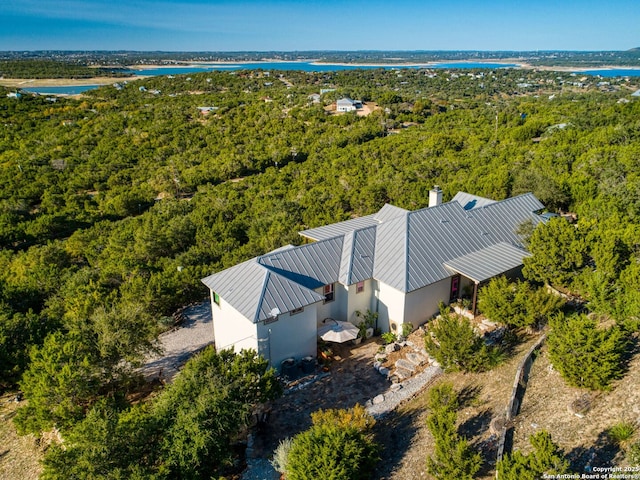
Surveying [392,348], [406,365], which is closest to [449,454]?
[406,365]

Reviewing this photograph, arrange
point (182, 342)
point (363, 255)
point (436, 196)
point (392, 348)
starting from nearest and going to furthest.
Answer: point (392, 348)
point (363, 255)
point (182, 342)
point (436, 196)

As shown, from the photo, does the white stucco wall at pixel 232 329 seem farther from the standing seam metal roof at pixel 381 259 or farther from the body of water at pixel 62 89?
the body of water at pixel 62 89

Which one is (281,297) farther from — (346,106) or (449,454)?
(346,106)

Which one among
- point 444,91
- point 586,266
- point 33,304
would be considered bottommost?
point 33,304

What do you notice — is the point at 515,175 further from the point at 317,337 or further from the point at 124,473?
A: the point at 124,473

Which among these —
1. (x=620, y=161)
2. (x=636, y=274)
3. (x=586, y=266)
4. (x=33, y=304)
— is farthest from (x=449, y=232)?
(x=33, y=304)

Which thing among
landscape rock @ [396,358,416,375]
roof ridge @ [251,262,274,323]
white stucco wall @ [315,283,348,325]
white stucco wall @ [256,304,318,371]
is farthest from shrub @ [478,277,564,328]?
roof ridge @ [251,262,274,323]

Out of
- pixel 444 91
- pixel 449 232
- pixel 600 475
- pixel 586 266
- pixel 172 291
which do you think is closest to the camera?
pixel 600 475
